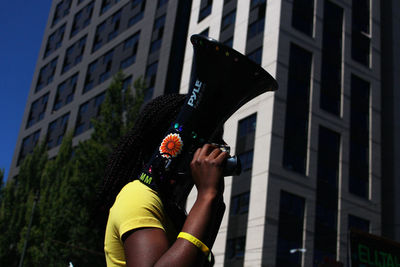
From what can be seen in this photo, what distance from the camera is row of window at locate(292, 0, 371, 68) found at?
3041 cm

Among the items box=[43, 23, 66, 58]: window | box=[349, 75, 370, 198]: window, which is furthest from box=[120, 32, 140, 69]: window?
box=[349, 75, 370, 198]: window

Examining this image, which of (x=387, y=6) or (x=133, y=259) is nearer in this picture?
(x=133, y=259)

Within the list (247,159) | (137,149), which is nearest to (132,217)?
(137,149)

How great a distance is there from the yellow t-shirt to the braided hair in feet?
0.88

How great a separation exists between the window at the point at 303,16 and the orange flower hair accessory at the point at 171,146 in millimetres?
28942

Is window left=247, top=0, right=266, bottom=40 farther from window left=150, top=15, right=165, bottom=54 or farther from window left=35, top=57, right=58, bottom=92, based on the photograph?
window left=35, top=57, right=58, bottom=92

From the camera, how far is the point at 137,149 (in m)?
2.16

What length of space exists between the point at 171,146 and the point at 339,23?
32.7 metres

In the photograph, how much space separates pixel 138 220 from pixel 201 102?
0.54m

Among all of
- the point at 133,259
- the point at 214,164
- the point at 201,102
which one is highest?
the point at 201,102

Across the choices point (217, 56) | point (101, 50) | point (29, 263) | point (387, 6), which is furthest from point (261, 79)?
point (101, 50)

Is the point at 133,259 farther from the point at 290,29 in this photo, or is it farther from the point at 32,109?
the point at 32,109

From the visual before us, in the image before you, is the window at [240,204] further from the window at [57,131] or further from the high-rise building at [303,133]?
the window at [57,131]

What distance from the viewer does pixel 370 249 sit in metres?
5.65
